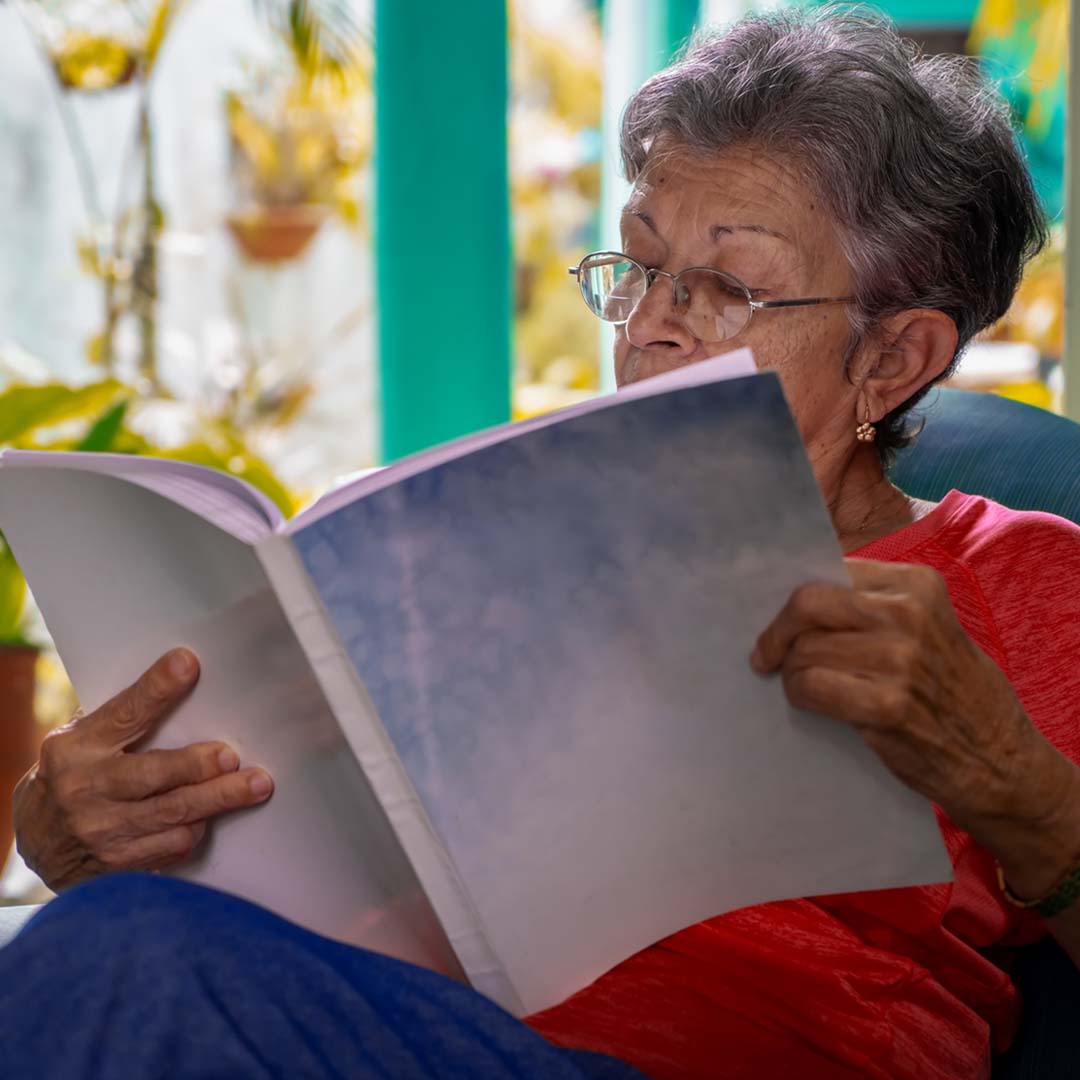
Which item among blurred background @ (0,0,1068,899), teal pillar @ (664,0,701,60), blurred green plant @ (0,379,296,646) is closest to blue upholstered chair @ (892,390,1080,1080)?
blurred background @ (0,0,1068,899)

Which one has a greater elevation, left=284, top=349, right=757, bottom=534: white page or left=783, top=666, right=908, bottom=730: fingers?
left=284, top=349, right=757, bottom=534: white page

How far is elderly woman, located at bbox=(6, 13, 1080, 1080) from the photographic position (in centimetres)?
82

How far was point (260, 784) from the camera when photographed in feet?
3.11

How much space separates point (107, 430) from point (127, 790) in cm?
163

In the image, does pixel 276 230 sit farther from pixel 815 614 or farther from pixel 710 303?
pixel 815 614

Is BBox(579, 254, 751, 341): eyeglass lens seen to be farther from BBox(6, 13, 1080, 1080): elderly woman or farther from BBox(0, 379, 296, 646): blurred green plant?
BBox(0, 379, 296, 646): blurred green plant

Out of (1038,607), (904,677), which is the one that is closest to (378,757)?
(904,677)

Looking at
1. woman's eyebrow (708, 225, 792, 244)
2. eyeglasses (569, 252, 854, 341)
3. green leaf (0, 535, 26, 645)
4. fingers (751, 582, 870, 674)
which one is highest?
woman's eyebrow (708, 225, 792, 244)

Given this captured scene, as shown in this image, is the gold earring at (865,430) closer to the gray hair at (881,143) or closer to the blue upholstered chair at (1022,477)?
the gray hair at (881,143)

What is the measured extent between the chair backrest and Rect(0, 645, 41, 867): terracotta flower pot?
5.48 ft

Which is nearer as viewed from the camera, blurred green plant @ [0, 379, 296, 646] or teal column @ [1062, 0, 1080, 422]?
teal column @ [1062, 0, 1080, 422]

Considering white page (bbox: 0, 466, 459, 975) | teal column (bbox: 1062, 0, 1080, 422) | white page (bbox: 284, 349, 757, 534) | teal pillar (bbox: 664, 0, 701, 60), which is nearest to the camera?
white page (bbox: 284, 349, 757, 534)

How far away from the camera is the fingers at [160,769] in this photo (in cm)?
95

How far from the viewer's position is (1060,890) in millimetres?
952
